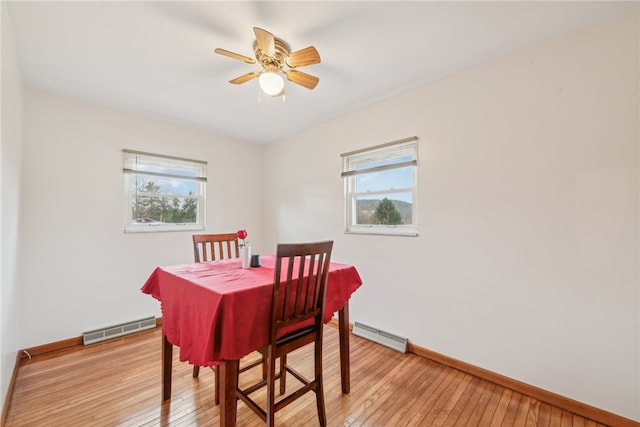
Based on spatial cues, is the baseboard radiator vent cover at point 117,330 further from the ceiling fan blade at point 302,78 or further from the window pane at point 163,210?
the ceiling fan blade at point 302,78

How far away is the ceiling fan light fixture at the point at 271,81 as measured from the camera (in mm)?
1780

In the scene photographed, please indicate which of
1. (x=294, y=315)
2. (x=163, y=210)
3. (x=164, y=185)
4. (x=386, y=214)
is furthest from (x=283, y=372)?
(x=164, y=185)

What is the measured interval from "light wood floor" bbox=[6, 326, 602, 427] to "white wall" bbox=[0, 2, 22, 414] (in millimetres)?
261

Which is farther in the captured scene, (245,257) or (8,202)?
(245,257)

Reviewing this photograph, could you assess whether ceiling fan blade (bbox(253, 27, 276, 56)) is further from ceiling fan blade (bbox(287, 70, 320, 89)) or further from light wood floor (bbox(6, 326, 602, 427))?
light wood floor (bbox(6, 326, 602, 427))

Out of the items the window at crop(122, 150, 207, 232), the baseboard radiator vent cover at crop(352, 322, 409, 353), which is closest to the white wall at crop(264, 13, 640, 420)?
the baseboard radiator vent cover at crop(352, 322, 409, 353)

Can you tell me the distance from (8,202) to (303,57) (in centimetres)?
215

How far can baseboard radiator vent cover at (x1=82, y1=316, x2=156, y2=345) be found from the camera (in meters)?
2.68

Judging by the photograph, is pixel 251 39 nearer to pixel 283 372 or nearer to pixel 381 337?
pixel 283 372

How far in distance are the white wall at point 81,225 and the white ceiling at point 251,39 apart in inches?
11.7

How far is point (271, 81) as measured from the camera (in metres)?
1.79

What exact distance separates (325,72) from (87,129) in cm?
249

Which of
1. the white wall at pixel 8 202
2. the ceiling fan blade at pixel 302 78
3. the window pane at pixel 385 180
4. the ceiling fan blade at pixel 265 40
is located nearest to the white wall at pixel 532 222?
the window pane at pixel 385 180

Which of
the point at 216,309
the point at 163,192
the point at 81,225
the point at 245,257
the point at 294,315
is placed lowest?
Result: the point at 294,315
